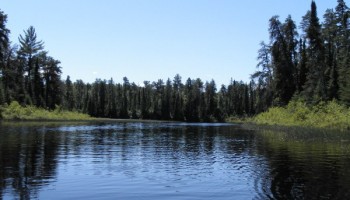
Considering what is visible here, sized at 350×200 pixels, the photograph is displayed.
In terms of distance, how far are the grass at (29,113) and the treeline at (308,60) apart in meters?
53.5

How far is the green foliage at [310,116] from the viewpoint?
201 ft

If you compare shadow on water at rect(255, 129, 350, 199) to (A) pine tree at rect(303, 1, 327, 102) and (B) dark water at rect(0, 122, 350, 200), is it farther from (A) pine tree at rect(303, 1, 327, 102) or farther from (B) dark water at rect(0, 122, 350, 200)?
(A) pine tree at rect(303, 1, 327, 102)

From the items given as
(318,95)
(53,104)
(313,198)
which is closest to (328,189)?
(313,198)

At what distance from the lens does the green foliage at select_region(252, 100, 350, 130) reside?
61.1 meters

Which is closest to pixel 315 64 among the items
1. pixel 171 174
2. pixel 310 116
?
pixel 310 116

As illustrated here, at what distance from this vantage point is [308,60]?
90.2 m

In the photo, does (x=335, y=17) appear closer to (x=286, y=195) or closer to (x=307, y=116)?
(x=307, y=116)

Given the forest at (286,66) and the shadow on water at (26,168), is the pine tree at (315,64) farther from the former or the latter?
the shadow on water at (26,168)

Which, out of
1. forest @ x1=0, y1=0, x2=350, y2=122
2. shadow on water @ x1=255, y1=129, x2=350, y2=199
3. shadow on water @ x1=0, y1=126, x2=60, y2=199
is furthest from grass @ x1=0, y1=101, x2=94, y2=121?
shadow on water @ x1=255, y1=129, x2=350, y2=199

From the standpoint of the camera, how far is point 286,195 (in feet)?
53.7

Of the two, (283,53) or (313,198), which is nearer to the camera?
(313,198)

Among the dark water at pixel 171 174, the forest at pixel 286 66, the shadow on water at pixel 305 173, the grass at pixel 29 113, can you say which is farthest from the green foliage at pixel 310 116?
the grass at pixel 29 113

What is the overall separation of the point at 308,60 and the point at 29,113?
213ft

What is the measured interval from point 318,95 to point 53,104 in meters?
76.9
